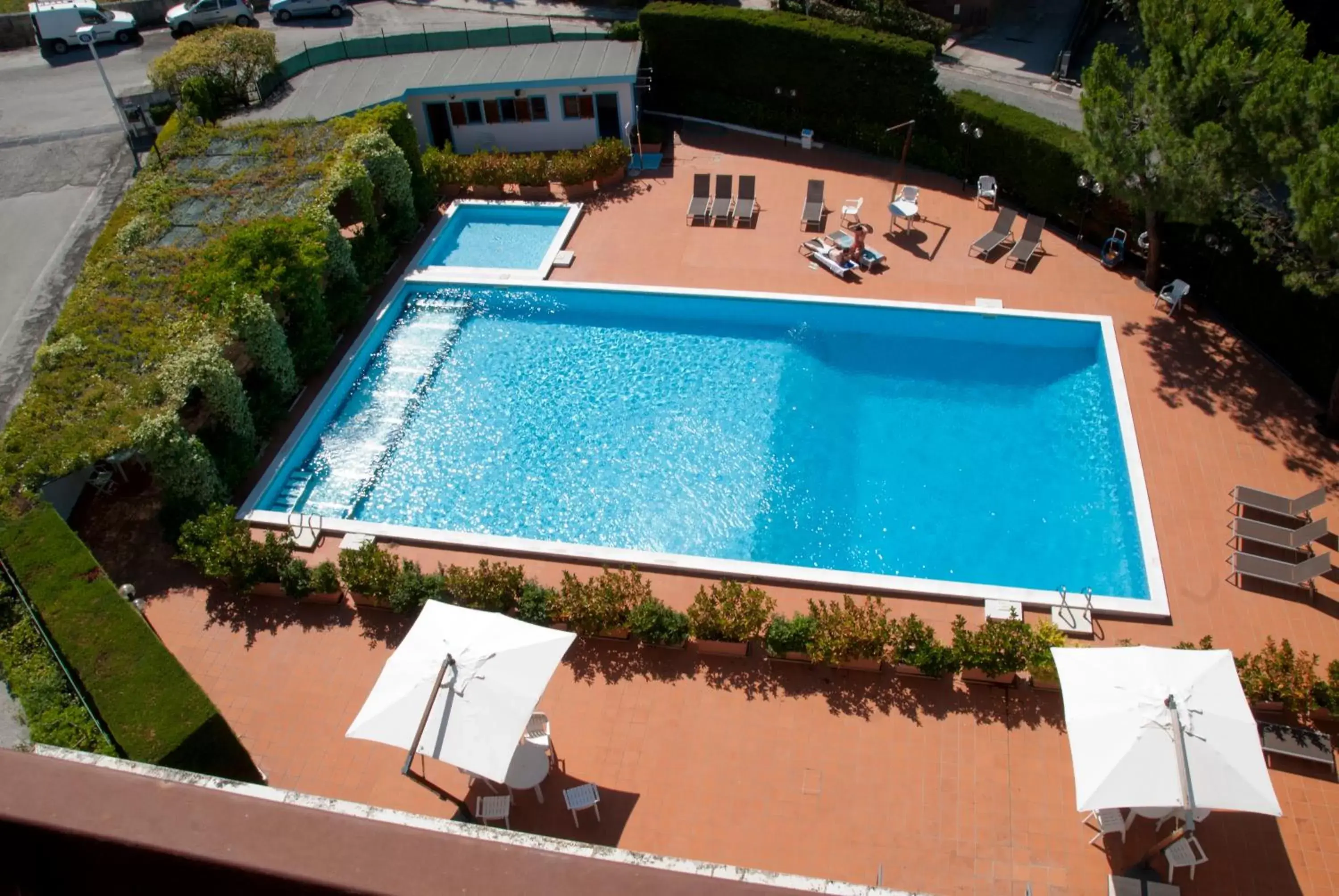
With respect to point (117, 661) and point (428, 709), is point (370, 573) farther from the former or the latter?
point (428, 709)

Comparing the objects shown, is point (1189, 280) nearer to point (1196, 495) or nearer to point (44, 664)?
point (1196, 495)

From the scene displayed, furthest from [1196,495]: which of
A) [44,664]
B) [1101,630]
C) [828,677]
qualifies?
[44,664]

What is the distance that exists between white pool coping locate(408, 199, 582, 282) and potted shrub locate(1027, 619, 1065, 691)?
14186mm

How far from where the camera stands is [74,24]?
33656 millimetres

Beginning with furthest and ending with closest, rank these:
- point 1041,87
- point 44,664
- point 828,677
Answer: point 1041,87
point 828,677
point 44,664

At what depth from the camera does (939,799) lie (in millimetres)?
13195

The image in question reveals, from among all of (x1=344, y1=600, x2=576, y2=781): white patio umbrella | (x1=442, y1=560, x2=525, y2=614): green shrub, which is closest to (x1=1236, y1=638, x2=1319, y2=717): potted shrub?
(x1=344, y1=600, x2=576, y2=781): white patio umbrella

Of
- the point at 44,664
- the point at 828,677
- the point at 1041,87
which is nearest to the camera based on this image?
the point at 44,664

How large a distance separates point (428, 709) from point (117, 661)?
5.11 metres

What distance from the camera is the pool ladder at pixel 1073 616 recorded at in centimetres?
1504

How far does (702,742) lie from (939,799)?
3.46 metres

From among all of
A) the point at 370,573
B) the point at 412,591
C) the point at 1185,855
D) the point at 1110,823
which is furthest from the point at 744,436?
the point at 1185,855

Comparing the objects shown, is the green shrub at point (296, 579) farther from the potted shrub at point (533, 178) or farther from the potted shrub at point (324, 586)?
the potted shrub at point (533, 178)

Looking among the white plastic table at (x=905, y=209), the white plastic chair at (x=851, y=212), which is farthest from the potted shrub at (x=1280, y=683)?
the white plastic chair at (x=851, y=212)
